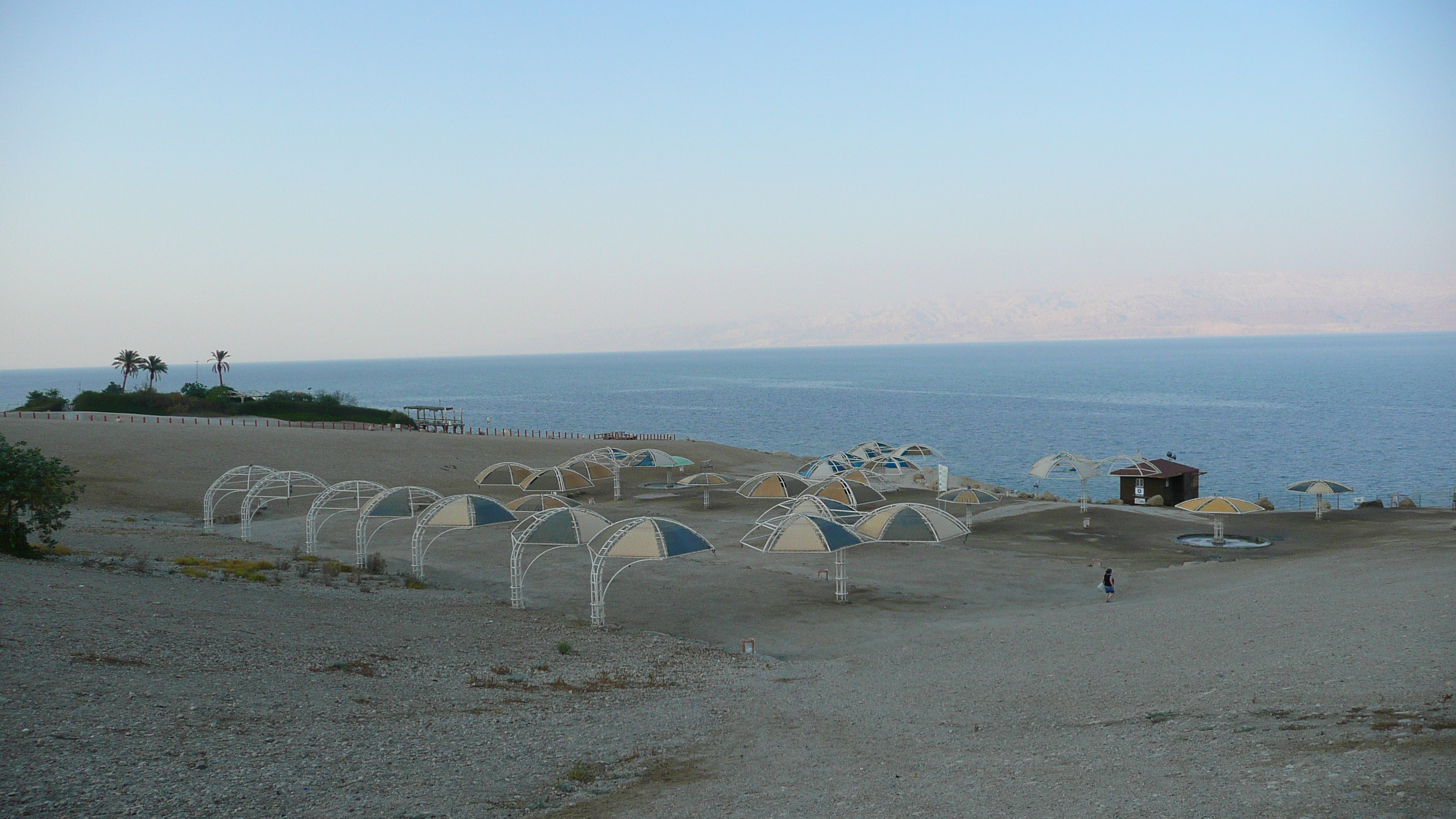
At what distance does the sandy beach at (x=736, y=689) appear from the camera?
9266mm

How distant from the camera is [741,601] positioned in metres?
22.7

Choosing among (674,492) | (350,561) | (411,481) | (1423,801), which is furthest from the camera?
(411,481)

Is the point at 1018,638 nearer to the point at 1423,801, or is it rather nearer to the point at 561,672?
the point at 561,672

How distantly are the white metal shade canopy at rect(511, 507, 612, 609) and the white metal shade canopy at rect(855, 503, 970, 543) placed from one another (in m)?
6.93

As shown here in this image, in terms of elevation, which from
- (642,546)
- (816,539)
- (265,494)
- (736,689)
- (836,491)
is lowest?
(736,689)

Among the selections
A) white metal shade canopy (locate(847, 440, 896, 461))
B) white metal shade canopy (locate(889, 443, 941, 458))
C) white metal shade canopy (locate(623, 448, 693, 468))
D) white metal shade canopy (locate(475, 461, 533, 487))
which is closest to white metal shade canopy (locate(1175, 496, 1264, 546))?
white metal shade canopy (locate(889, 443, 941, 458))

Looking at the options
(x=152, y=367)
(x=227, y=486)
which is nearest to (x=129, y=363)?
(x=152, y=367)

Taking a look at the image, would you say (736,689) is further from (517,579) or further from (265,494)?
(265,494)

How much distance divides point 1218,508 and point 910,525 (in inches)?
512

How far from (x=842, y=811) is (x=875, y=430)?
99.5 metres

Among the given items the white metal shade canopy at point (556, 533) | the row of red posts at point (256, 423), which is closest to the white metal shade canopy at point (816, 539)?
the white metal shade canopy at point (556, 533)

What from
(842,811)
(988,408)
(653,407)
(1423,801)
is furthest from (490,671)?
(653,407)

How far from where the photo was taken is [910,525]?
936 inches

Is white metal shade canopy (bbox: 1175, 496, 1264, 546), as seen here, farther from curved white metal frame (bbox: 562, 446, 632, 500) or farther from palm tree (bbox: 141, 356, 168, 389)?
palm tree (bbox: 141, 356, 168, 389)
